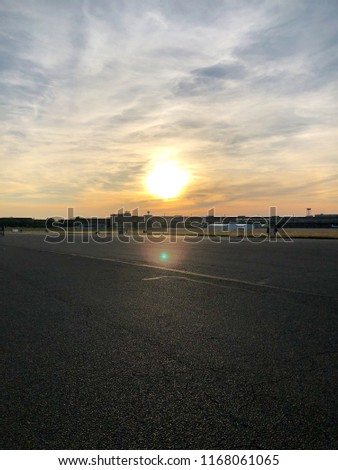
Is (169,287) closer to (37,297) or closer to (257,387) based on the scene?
(37,297)

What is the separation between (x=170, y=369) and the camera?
412 cm

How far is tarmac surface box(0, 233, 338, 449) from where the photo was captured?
286cm

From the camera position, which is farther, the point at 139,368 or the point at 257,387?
the point at 139,368

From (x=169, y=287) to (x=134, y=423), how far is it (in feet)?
21.6

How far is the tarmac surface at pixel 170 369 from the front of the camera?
9.39 ft

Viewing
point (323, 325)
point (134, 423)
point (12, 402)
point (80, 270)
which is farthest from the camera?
point (80, 270)

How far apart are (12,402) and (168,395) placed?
142 cm

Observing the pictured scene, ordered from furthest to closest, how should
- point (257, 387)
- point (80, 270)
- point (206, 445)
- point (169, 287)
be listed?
point (80, 270) < point (169, 287) < point (257, 387) < point (206, 445)

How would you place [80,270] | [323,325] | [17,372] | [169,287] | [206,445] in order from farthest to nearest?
1. [80,270]
2. [169,287]
3. [323,325]
4. [17,372]
5. [206,445]

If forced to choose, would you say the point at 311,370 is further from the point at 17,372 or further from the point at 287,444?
the point at 17,372

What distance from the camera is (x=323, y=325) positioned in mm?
5879

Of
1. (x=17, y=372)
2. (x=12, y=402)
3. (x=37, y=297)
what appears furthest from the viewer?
(x=37, y=297)

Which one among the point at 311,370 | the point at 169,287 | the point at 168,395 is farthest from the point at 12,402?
the point at 169,287

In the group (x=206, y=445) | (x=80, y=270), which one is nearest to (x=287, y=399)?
(x=206, y=445)
